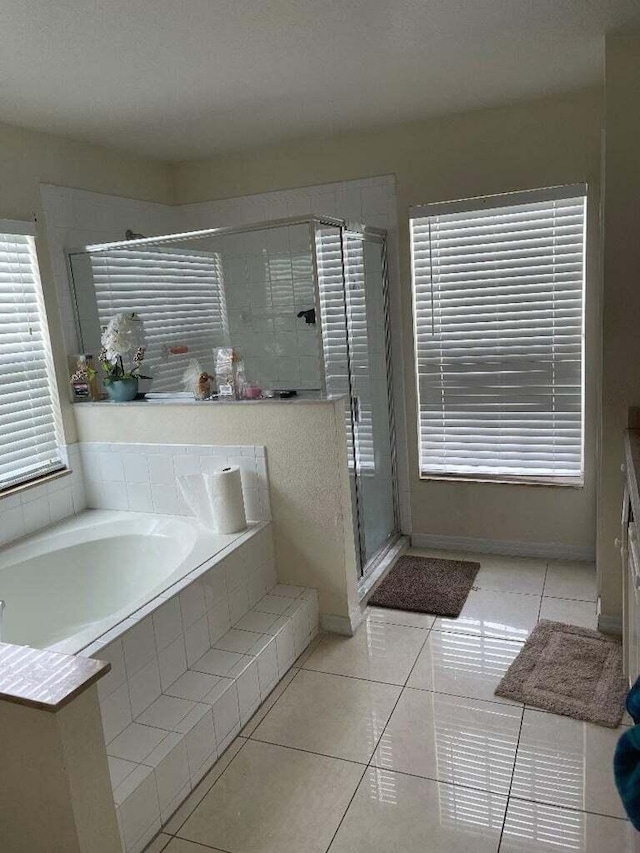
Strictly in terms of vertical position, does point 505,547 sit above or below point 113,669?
below

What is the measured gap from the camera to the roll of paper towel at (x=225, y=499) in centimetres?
288

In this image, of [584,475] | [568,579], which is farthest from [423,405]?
[568,579]

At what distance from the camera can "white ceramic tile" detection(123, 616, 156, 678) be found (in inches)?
84.6

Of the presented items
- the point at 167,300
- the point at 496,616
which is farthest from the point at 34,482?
the point at 496,616

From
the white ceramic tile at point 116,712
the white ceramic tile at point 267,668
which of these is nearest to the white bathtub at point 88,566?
the white ceramic tile at point 267,668

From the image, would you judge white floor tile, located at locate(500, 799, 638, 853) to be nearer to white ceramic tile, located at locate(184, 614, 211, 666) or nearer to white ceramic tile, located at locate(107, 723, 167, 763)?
white ceramic tile, located at locate(107, 723, 167, 763)

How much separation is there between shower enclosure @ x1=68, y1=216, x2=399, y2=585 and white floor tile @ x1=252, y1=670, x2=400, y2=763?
782 millimetres

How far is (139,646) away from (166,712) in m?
0.25

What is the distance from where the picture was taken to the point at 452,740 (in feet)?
7.52

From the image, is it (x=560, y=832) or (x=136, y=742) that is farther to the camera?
(x=136, y=742)

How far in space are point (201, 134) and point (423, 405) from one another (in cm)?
194

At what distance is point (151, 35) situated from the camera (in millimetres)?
2188

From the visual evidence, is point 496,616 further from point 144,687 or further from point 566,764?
point 144,687

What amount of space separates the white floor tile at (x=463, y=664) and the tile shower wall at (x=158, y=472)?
967 millimetres
